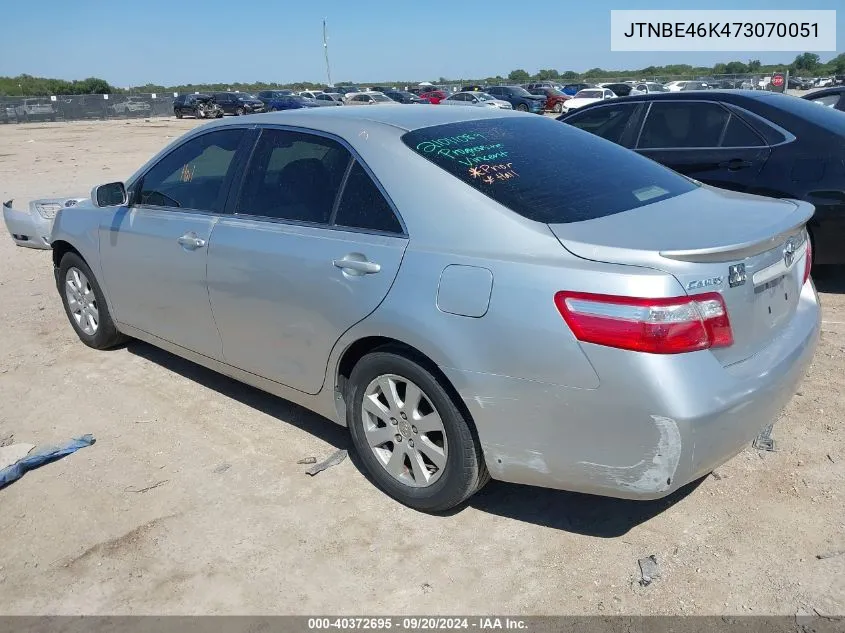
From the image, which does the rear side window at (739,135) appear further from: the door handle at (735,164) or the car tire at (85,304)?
the car tire at (85,304)

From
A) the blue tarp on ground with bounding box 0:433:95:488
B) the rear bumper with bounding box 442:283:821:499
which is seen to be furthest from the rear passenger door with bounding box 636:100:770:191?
the blue tarp on ground with bounding box 0:433:95:488

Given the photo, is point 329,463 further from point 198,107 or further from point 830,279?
point 198,107

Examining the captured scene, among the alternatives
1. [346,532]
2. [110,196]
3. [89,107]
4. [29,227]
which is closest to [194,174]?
[110,196]

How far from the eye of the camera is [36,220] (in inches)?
290

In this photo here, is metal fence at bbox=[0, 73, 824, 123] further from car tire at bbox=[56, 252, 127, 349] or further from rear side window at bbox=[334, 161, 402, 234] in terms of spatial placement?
rear side window at bbox=[334, 161, 402, 234]

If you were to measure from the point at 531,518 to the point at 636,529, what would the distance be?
0.44 m

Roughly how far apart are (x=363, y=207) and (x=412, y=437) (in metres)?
1.04

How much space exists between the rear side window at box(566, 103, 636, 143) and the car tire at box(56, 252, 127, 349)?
4.36m

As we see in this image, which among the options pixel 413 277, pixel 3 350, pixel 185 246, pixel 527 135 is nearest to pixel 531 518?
pixel 413 277

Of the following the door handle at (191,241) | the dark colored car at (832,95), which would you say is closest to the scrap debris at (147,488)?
the door handle at (191,241)

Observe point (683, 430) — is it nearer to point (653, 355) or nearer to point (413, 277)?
point (653, 355)

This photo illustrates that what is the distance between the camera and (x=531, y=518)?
10.5ft

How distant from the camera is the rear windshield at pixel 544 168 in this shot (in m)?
2.97

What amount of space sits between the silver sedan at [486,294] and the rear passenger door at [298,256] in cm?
1
